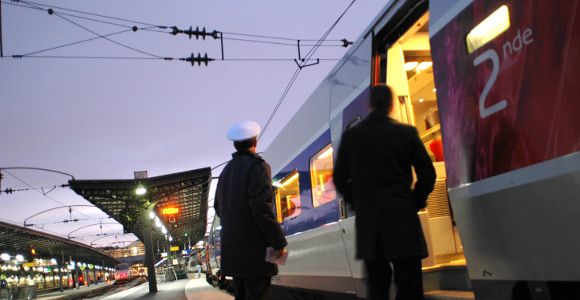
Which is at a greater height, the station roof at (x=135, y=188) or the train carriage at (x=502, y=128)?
the station roof at (x=135, y=188)

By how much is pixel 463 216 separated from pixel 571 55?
3.85ft

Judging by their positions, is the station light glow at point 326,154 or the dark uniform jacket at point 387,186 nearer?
the dark uniform jacket at point 387,186

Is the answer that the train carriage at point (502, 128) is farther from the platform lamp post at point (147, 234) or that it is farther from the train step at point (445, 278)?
the platform lamp post at point (147, 234)

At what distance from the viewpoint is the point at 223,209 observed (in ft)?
12.9

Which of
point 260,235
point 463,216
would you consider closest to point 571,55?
point 463,216

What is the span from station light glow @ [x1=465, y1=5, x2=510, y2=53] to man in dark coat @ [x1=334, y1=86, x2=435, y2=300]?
0.54 metres

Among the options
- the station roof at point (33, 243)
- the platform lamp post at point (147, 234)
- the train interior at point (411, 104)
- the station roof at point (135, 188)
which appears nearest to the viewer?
the train interior at point (411, 104)

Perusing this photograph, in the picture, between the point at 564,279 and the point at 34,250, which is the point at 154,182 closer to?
the point at 564,279

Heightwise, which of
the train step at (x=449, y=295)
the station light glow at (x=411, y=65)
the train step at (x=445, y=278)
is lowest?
the train step at (x=449, y=295)

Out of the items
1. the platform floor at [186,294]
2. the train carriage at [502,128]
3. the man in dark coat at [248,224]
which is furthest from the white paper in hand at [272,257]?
the platform floor at [186,294]

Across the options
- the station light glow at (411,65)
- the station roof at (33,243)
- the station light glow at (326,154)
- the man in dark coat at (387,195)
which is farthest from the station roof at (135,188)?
the man in dark coat at (387,195)

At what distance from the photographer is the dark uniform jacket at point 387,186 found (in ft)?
9.16

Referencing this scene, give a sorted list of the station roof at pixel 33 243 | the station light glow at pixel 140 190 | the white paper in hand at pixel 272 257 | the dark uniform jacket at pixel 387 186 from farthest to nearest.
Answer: the station roof at pixel 33 243 < the station light glow at pixel 140 190 < the white paper in hand at pixel 272 257 < the dark uniform jacket at pixel 387 186

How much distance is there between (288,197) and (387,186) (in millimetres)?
5637
